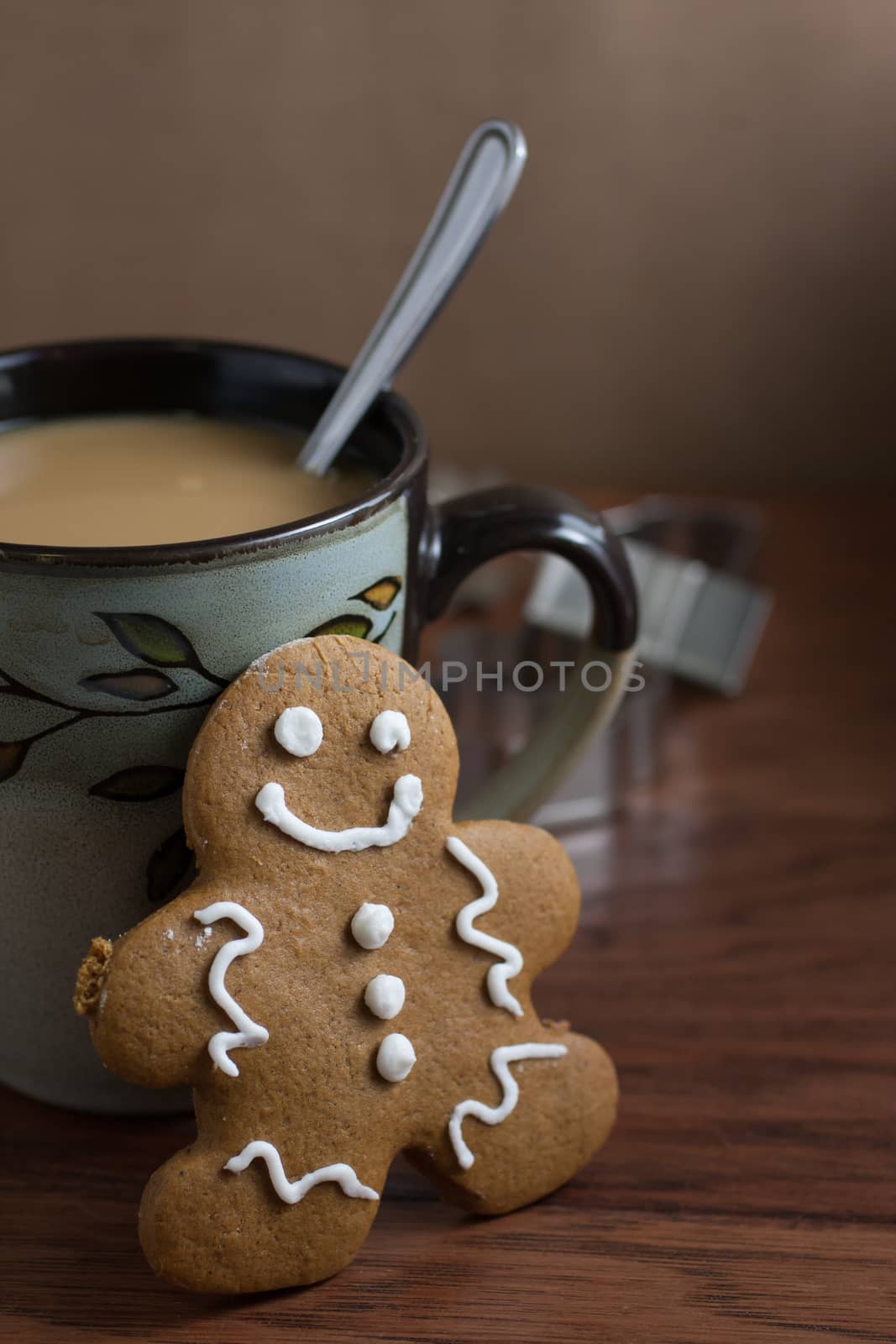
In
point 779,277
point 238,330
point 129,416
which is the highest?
point 129,416

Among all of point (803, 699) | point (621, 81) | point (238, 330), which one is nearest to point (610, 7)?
point (621, 81)

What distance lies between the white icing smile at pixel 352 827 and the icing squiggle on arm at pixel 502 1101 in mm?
83

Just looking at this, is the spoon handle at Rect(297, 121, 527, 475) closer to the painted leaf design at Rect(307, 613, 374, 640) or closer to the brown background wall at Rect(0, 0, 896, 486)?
the painted leaf design at Rect(307, 613, 374, 640)

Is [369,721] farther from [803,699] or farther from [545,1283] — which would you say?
[803,699]

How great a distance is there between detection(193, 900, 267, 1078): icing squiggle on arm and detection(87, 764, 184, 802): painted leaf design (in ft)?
0.16

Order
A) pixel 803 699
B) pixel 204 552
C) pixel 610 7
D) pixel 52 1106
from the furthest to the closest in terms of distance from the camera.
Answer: pixel 610 7
pixel 803 699
pixel 52 1106
pixel 204 552

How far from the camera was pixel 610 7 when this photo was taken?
1.09m

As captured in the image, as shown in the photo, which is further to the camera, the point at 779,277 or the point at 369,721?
the point at 779,277

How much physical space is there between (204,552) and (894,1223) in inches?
13.0

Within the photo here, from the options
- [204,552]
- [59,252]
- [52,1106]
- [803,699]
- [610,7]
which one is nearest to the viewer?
[204,552]

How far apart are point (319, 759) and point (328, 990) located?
73mm

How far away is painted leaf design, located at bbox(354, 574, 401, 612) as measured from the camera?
47 centimetres

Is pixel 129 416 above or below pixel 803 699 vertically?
above

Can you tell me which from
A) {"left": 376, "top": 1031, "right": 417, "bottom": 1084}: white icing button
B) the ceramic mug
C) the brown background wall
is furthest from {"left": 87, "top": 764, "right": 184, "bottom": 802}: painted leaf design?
the brown background wall
